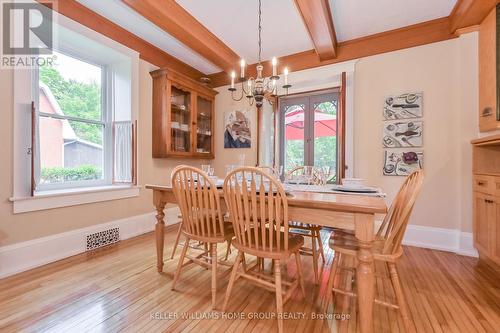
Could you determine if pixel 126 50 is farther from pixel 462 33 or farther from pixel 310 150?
pixel 462 33

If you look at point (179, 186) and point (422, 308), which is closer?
point (422, 308)

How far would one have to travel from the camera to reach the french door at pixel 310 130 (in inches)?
137

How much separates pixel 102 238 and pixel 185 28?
2.50 m

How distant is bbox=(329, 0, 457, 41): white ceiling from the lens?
2348mm

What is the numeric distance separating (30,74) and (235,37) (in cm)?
215

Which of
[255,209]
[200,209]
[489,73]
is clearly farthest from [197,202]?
[489,73]

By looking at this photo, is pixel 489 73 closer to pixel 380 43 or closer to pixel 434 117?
pixel 434 117

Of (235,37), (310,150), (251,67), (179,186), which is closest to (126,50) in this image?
(235,37)

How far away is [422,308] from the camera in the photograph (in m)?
1.54

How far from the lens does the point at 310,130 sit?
11.9ft

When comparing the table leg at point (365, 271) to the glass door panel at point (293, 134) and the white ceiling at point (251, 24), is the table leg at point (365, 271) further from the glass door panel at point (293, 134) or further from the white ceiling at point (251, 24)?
the glass door panel at point (293, 134)

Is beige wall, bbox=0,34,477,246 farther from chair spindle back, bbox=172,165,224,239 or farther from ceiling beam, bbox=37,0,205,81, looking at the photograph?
chair spindle back, bbox=172,165,224,239

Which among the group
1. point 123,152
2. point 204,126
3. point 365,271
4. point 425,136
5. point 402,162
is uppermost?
point 204,126

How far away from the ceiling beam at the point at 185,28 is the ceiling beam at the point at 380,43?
74 cm
